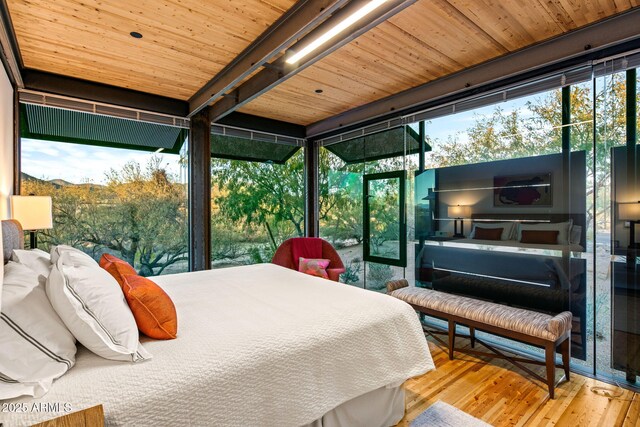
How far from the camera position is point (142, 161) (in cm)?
403

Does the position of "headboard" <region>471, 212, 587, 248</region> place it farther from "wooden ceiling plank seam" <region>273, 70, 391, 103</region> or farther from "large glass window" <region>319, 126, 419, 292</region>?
"wooden ceiling plank seam" <region>273, 70, 391, 103</region>

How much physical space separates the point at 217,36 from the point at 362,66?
1396 millimetres

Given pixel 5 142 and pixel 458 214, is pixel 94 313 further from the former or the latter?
pixel 458 214

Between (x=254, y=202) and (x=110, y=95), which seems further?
(x=254, y=202)

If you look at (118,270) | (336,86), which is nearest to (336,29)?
(336,86)

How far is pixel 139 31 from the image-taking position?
2.53m

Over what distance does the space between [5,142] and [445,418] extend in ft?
13.3

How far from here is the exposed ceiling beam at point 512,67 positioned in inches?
93.6

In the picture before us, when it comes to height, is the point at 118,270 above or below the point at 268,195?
below

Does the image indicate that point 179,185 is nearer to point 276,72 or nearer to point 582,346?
point 276,72

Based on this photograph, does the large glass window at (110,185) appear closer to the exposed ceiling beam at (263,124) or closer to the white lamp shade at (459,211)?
the exposed ceiling beam at (263,124)

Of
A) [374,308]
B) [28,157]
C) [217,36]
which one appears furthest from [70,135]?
[374,308]

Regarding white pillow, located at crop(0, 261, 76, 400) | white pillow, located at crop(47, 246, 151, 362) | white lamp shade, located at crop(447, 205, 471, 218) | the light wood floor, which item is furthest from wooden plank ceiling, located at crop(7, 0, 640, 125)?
the light wood floor

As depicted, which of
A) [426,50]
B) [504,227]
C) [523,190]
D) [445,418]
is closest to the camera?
[445,418]
